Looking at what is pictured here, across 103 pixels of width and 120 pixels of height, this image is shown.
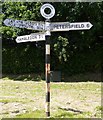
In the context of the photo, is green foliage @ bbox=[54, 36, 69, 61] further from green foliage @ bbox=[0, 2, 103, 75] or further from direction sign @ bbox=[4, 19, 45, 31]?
direction sign @ bbox=[4, 19, 45, 31]

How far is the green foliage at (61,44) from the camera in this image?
51.5ft

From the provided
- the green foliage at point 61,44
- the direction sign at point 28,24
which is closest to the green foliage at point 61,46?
the green foliage at point 61,44

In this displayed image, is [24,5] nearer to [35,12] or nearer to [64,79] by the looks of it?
[35,12]

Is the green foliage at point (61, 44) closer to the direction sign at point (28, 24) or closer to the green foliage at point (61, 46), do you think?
the green foliage at point (61, 46)

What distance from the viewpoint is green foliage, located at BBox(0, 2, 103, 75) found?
15.7m

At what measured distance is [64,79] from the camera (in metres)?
16.7

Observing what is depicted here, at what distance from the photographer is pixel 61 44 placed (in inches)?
619

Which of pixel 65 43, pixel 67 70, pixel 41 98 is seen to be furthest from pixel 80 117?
pixel 67 70

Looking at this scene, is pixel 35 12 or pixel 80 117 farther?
pixel 35 12

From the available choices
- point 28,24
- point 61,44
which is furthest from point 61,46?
point 28,24

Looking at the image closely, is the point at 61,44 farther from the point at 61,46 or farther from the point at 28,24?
the point at 28,24

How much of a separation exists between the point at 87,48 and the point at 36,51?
2.72 m

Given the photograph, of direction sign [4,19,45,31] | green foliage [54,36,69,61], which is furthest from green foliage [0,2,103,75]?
direction sign [4,19,45,31]

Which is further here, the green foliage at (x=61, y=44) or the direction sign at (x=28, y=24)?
the green foliage at (x=61, y=44)
